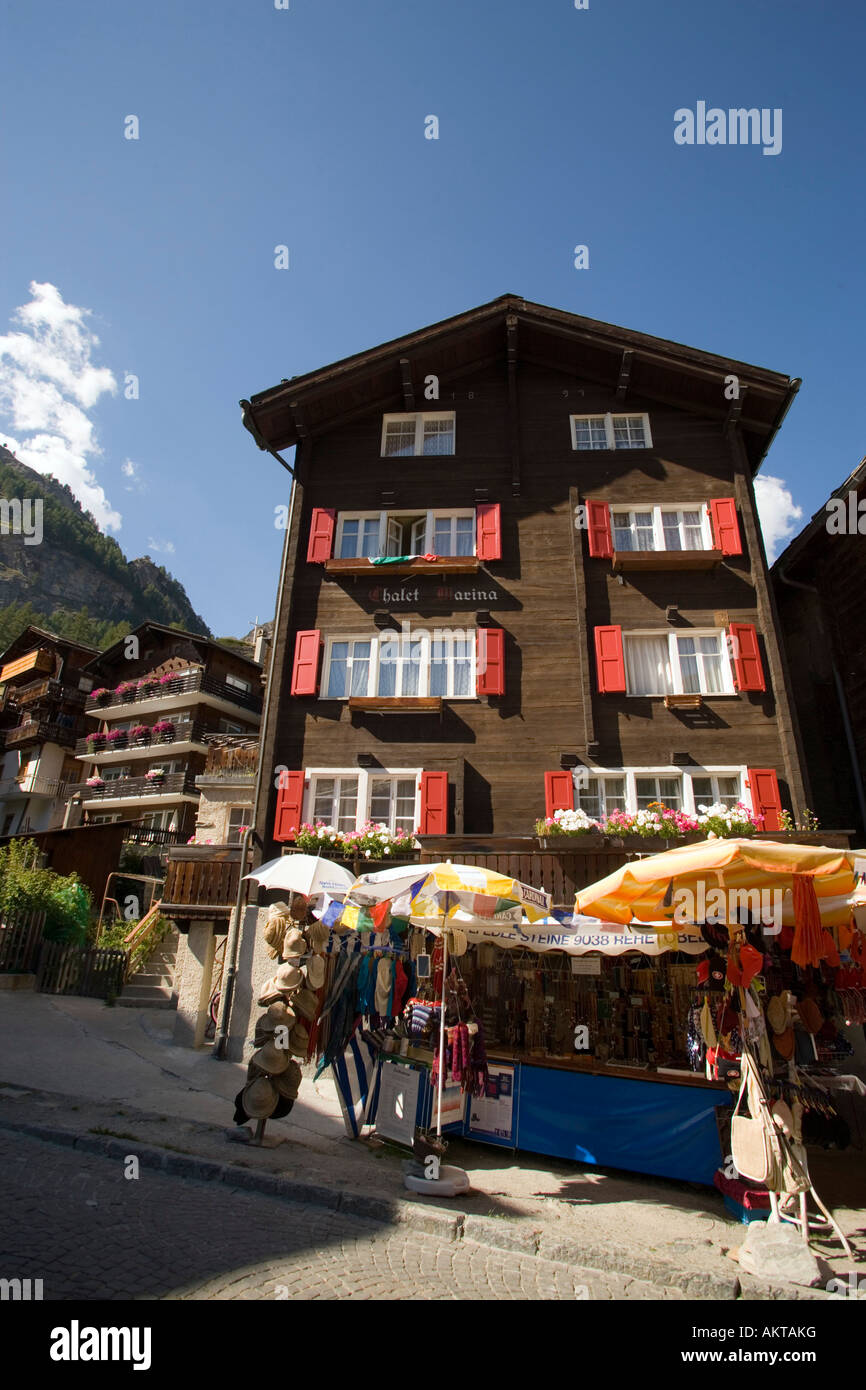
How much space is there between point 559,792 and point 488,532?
22.2ft

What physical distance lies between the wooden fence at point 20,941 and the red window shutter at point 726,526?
797 inches

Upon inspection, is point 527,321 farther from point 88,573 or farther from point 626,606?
point 88,573

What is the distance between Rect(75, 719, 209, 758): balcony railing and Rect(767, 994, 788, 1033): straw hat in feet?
108

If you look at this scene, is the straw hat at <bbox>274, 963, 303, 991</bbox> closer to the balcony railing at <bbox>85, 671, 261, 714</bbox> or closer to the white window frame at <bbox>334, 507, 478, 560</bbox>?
the white window frame at <bbox>334, 507, 478, 560</bbox>

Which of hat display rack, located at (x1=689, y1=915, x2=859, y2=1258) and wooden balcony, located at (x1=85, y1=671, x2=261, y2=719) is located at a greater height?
wooden balcony, located at (x1=85, y1=671, x2=261, y2=719)

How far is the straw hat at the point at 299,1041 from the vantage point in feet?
26.6

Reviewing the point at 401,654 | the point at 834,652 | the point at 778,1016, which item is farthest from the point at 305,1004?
the point at 834,652

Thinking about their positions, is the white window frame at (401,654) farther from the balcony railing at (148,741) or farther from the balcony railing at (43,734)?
the balcony railing at (43,734)

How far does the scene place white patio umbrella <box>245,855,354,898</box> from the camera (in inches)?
371

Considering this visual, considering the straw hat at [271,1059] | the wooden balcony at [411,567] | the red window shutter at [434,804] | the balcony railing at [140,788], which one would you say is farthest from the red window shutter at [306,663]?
the balcony railing at [140,788]

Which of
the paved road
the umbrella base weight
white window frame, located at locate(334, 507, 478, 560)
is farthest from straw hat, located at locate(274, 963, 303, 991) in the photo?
white window frame, located at locate(334, 507, 478, 560)

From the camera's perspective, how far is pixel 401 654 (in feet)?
56.6

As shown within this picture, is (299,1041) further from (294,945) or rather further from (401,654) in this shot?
(401,654)
